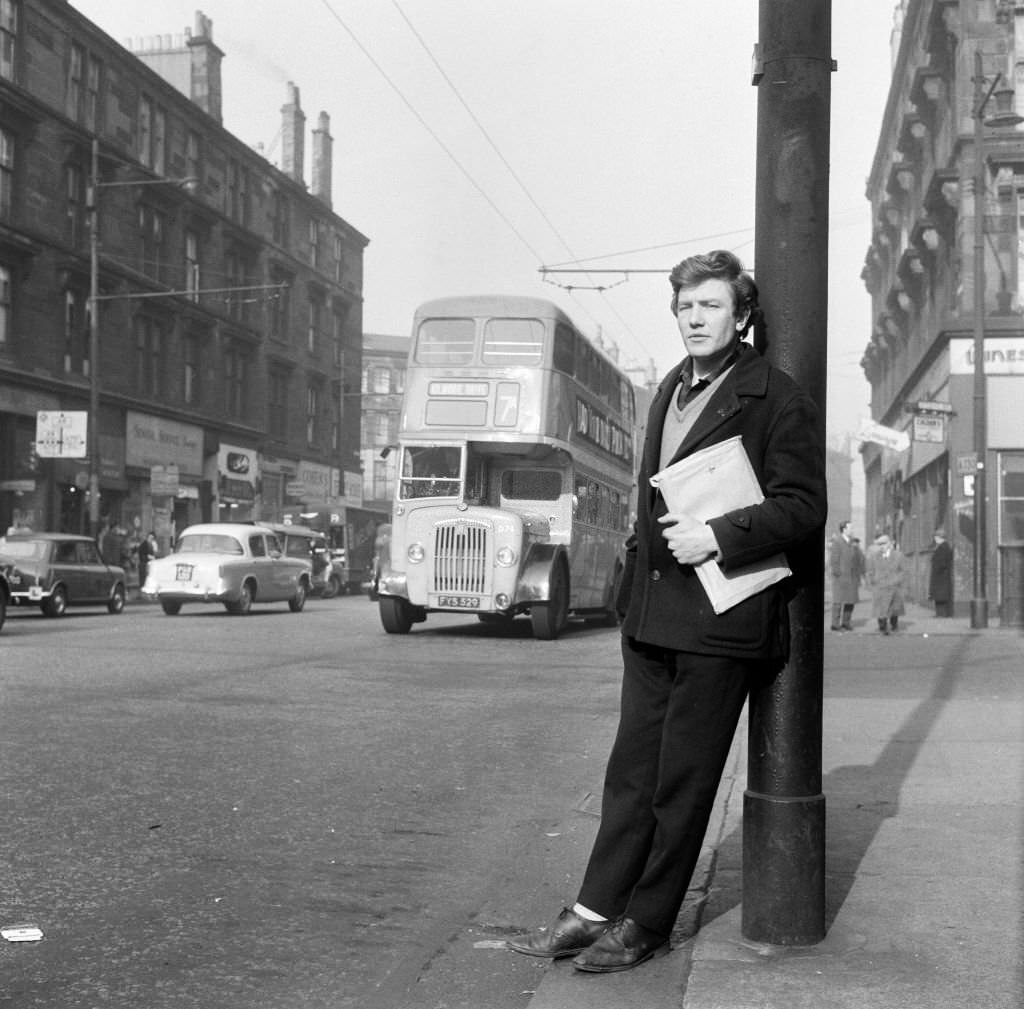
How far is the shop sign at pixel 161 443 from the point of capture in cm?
3941

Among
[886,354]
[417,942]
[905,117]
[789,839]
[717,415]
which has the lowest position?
[417,942]

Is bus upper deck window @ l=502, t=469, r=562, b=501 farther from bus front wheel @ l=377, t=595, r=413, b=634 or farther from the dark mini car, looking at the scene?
the dark mini car

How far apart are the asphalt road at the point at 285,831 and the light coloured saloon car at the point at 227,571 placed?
12.0m

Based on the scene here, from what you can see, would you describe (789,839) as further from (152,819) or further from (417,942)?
(152,819)

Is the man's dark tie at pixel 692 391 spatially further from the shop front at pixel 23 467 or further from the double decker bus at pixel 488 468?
the shop front at pixel 23 467

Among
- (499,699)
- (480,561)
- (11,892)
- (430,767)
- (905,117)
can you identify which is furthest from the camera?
(905,117)

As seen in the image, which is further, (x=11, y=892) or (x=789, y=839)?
(x=11, y=892)

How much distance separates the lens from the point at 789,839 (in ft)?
12.1

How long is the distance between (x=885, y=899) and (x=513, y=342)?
1500 centimetres

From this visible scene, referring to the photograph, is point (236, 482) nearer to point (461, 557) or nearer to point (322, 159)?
point (322, 159)

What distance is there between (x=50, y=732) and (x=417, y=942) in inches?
187

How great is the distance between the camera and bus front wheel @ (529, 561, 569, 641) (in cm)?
1828

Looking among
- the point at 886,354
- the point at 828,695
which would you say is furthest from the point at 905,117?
the point at 828,695

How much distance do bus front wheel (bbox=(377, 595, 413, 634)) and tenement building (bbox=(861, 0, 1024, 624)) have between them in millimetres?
8969
